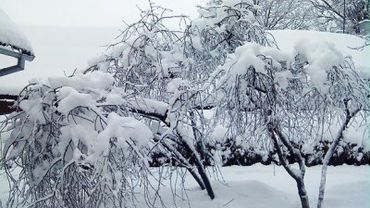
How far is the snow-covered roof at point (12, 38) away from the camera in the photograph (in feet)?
19.9

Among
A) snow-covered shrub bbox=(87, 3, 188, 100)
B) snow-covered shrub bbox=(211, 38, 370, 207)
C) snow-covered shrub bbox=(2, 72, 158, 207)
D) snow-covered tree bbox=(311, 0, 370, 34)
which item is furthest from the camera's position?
snow-covered tree bbox=(311, 0, 370, 34)

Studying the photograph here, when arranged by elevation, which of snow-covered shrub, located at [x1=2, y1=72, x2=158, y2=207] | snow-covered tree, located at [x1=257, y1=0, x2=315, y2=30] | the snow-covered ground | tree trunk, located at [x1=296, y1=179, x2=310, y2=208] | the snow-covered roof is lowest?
the snow-covered ground

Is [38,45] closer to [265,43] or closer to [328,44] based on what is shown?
[265,43]

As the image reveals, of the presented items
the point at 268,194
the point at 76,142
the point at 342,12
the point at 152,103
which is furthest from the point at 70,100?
the point at 342,12

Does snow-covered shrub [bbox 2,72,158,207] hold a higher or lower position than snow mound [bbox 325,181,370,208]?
higher

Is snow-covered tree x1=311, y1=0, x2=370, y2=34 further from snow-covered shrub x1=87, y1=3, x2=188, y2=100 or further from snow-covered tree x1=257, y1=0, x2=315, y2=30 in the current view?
snow-covered shrub x1=87, y1=3, x2=188, y2=100

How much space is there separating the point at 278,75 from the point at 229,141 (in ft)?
13.0

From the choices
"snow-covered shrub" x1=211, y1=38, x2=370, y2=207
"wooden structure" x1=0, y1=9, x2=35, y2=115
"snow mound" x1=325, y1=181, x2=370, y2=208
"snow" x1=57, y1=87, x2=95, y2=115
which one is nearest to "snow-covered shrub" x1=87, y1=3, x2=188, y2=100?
"snow-covered shrub" x1=211, y1=38, x2=370, y2=207

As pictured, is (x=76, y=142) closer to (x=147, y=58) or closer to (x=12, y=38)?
(x=147, y=58)

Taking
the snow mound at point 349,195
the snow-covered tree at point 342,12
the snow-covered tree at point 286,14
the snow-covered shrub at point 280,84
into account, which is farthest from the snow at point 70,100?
the snow-covered tree at point 342,12

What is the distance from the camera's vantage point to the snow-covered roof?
6.05 metres

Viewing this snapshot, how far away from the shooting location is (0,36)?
19.5 ft

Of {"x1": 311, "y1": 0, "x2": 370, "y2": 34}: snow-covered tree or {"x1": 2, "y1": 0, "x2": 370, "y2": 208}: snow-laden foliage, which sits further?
{"x1": 311, "y1": 0, "x2": 370, "y2": 34}: snow-covered tree

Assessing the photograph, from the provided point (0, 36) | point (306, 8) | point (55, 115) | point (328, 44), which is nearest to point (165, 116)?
point (55, 115)
